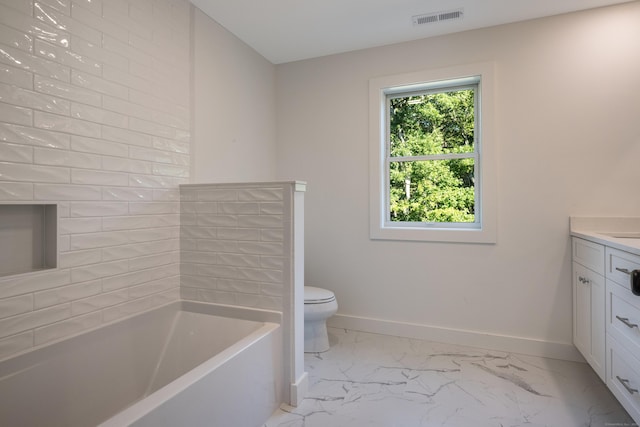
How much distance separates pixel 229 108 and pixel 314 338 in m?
1.80

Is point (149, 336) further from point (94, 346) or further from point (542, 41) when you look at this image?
point (542, 41)

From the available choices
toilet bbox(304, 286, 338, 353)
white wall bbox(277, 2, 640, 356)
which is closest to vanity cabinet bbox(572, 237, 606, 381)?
white wall bbox(277, 2, 640, 356)

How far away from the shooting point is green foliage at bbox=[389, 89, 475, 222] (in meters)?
2.59

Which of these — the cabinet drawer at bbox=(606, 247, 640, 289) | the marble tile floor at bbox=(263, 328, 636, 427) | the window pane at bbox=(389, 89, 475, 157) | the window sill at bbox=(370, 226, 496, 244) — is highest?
the window pane at bbox=(389, 89, 475, 157)

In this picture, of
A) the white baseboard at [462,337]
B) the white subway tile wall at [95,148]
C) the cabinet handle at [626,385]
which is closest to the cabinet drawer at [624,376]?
the cabinet handle at [626,385]

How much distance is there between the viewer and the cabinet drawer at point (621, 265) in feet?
4.71

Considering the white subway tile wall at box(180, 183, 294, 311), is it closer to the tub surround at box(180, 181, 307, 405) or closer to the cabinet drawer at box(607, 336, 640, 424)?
the tub surround at box(180, 181, 307, 405)

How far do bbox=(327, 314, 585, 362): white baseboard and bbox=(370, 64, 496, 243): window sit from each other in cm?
69

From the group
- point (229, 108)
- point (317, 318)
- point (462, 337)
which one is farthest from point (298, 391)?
point (229, 108)

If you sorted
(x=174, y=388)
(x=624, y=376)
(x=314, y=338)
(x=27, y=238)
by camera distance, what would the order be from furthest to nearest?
(x=314, y=338) → (x=624, y=376) → (x=27, y=238) → (x=174, y=388)

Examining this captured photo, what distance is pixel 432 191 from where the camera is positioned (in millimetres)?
2686

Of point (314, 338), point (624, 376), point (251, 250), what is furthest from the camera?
point (314, 338)

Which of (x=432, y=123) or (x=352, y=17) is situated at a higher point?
(x=352, y=17)

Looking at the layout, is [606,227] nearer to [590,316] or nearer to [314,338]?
[590,316]
